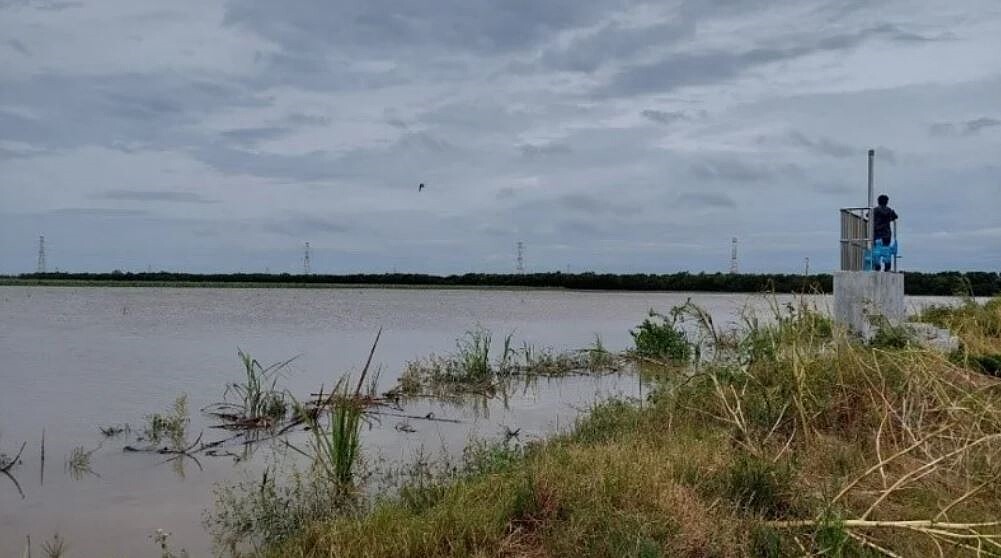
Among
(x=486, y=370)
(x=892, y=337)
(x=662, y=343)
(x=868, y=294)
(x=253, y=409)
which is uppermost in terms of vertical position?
(x=868, y=294)

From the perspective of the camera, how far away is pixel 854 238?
16.4m

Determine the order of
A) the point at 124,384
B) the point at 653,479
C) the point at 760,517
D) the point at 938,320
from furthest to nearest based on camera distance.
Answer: the point at 938,320 < the point at 124,384 < the point at 653,479 < the point at 760,517

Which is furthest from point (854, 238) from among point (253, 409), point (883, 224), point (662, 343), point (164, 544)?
point (164, 544)

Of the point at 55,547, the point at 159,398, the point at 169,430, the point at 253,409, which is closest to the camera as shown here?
the point at 55,547

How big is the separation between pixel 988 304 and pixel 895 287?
502cm

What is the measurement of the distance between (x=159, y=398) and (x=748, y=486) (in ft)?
32.5

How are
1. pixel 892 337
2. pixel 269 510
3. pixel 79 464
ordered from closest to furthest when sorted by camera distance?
pixel 269 510 < pixel 79 464 < pixel 892 337

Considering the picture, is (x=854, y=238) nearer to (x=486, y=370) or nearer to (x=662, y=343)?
(x=662, y=343)

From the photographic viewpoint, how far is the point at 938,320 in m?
17.3

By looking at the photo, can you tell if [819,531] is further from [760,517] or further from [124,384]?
[124,384]

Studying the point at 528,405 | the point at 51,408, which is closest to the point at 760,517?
the point at 528,405

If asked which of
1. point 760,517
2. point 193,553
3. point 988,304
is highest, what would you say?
point 988,304

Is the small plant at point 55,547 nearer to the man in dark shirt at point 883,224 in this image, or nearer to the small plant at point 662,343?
the small plant at point 662,343

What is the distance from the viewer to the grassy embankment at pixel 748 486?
5047mm
